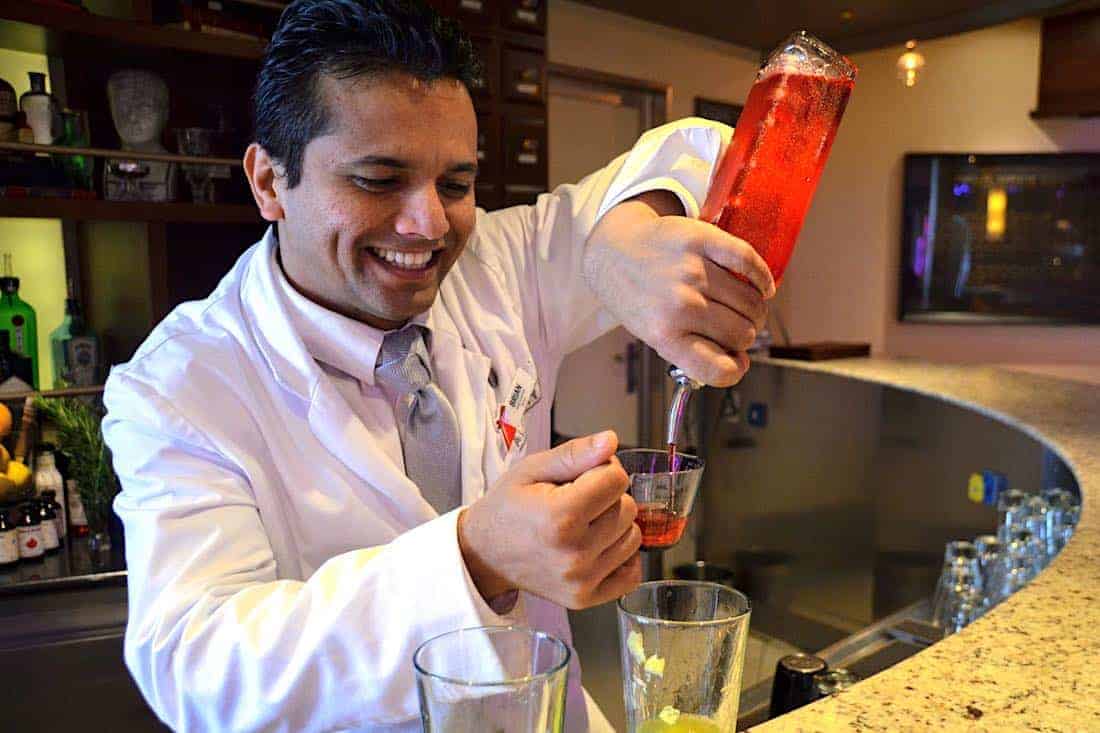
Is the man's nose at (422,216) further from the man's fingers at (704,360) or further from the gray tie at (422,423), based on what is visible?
the man's fingers at (704,360)

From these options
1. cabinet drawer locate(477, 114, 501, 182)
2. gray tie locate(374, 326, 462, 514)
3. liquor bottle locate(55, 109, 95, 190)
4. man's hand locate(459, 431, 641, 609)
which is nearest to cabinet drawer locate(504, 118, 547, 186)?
cabinet drawer locate(477, 114, 501, 182)

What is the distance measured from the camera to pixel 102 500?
2102 millimetres

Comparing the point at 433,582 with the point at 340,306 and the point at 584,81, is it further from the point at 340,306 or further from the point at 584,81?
the point at 584,81

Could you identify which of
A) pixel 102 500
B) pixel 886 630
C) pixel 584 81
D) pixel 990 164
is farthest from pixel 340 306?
pixel 990 164

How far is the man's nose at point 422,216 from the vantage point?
976 mm

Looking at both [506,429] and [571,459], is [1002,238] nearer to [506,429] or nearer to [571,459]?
[506,429]

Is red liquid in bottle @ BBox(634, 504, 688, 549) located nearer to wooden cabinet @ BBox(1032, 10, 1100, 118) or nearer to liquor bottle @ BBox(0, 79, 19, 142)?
liquor bottle @ BBox(0, 79, 19, 142)

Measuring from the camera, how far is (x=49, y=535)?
2.00 meters

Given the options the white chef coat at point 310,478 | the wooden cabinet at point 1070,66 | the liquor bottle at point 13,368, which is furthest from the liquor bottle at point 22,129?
the wooden cabinet at point 1070,66

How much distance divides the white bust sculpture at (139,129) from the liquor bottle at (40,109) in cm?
15

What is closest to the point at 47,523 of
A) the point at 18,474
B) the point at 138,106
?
the point at 18,474

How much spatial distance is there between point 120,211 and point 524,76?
1.53 m

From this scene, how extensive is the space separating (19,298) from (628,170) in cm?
186

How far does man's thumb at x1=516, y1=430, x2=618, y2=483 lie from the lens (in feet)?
2.23
